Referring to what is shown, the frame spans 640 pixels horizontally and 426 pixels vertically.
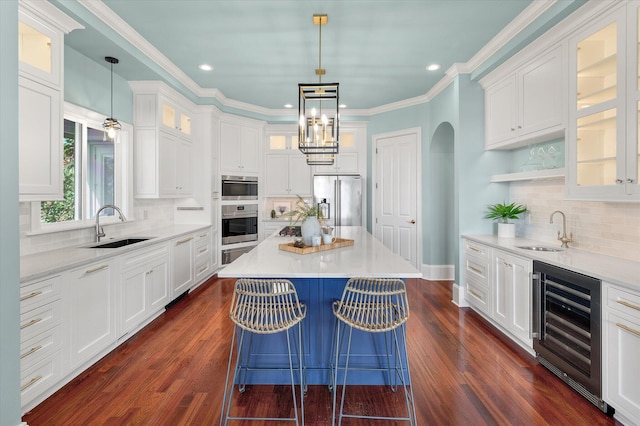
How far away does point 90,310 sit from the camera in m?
2.52

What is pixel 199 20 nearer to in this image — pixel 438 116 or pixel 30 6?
pixel 30 6

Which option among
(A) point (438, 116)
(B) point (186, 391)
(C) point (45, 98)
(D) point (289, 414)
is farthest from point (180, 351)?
(A) point (438, 116)

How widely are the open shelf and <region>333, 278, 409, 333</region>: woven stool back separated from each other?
1.97 m

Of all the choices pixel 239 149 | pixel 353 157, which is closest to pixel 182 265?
pixel 239 149

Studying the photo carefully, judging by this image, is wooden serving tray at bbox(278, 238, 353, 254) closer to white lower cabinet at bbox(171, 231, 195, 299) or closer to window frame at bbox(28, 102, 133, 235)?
white lower cabinet at bbox(171, 231, 195, 299)

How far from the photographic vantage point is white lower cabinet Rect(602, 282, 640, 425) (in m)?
1.79

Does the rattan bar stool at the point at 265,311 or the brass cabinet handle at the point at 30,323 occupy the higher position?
the rattan bar stool at the point at 265,311

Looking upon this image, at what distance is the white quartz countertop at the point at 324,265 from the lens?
1.99 m

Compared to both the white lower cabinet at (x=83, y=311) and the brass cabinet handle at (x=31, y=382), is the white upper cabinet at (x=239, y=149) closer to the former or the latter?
the white lower cabinet at (x=83, y=311)

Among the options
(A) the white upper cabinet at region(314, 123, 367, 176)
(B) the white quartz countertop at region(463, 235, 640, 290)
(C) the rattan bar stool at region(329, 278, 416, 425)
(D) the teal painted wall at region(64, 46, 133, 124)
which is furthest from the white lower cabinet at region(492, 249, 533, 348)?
(D) the teal painted wall at region(64, 46, 133, 124)

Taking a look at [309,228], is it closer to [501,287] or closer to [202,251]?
[501,287]

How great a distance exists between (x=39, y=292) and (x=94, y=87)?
7.74 ft

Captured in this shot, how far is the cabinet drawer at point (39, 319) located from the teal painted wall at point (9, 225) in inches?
27.3

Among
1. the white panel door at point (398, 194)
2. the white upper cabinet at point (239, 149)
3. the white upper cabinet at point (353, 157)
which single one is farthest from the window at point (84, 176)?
the white panel door at point (398, 194)
